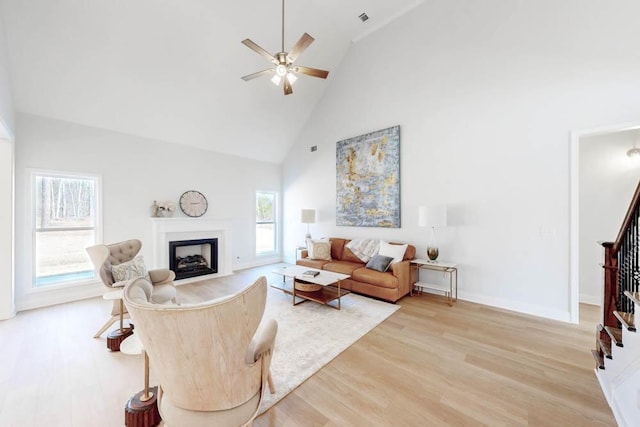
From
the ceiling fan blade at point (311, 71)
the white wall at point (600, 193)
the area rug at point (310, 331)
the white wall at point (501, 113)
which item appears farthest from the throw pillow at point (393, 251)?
the ceiling fan blade at point (311, 71)

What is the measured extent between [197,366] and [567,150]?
444 cm

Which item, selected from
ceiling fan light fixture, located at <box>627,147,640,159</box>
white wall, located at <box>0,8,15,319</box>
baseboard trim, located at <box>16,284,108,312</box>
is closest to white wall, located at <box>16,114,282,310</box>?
baseboard trim, located at <box>16,284,108,312</box>

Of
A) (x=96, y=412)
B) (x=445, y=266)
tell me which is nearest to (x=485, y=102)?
(x=445, y=266)

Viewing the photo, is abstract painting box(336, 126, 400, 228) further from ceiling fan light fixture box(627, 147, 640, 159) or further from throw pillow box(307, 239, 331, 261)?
ceiling fan light fixture box(627, 147, 640, 159)

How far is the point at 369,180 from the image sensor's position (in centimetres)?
507

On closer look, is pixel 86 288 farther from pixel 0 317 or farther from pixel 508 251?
pixel 508 251

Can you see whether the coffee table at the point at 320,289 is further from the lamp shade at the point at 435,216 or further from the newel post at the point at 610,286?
the newel post at the point at 610,286

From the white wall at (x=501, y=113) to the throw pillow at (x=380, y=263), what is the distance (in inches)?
30.6

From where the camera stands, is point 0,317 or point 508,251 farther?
point 508,251

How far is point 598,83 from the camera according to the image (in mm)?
2936

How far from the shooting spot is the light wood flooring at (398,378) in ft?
5.63

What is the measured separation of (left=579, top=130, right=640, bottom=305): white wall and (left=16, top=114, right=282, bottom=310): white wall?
6372 mm

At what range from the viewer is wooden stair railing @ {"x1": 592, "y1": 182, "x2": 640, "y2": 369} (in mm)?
1917

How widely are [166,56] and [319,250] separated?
420 centimetres
